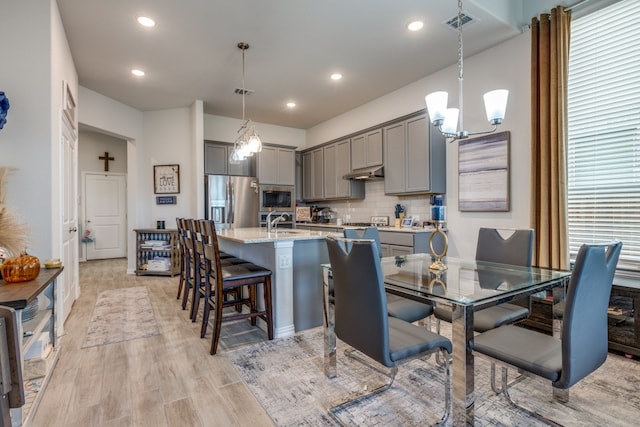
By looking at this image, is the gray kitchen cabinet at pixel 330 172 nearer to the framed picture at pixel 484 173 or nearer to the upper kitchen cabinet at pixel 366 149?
the upper kitchen cabinet at pixel 366 149

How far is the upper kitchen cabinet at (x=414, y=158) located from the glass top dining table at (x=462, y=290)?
66.9 inches

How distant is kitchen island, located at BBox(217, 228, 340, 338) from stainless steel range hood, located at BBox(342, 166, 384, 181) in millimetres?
1962

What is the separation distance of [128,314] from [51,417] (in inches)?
72.0

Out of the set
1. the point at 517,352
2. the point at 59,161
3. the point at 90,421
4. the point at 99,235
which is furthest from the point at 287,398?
the point at 99,235

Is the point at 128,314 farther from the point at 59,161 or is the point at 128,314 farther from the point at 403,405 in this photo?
the point at 403,405

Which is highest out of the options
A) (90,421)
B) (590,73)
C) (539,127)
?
(590,73)

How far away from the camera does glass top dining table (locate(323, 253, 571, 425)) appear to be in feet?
4.77

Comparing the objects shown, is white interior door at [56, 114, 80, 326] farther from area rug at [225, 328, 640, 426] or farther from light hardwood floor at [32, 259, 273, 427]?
area rug at [225, 328, 640, 426]

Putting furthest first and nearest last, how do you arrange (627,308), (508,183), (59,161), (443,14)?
(508,183) < (443,14) < (59,161) < (627,308)

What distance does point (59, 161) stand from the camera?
2777 mm

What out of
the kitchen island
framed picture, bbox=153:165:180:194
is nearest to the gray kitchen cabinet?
framed picture, bbox=153:165:180:194

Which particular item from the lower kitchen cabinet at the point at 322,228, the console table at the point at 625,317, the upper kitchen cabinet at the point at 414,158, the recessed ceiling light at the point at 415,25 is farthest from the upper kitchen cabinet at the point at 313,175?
the console table at the point at 625,317

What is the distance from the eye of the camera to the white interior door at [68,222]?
3.07 meters

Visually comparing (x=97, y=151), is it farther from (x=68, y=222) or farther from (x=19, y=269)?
(x=19, y=269)
